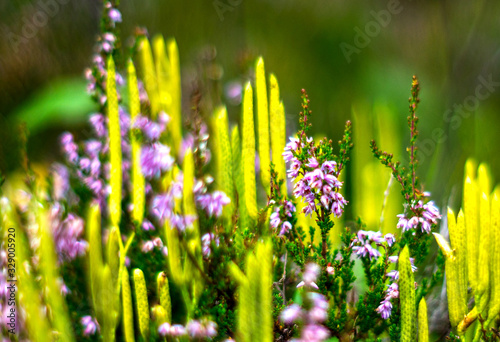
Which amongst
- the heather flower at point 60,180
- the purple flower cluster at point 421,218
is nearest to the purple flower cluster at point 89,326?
the heather flower at point 60,180

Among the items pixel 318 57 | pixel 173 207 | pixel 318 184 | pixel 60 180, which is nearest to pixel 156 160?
pixel 173 207

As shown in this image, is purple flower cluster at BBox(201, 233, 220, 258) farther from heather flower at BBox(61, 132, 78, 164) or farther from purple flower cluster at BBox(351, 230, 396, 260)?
heather flower at BBox(61, 132, 78, 164)

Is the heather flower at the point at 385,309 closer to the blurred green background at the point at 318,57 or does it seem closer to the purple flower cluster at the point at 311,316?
the purple flower cluster at the point at 311,316

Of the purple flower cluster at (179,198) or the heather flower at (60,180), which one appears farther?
the heather flower at (60,180)

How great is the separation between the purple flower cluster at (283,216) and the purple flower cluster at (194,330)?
0.36ft

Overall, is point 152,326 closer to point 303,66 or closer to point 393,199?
point 393,199

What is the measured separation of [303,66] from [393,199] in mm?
647

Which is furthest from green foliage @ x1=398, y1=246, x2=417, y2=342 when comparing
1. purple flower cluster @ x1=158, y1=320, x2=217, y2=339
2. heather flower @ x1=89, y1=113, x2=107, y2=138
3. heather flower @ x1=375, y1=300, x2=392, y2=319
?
heather flower @ x1=89, y1=113, x2=107, y2=138

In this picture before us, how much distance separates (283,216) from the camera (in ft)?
1.75

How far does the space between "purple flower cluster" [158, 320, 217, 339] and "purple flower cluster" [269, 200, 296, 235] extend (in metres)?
0.11

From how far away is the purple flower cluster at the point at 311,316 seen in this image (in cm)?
43

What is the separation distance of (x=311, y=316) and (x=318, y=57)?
39.6 inches

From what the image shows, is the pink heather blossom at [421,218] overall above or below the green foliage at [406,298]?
above

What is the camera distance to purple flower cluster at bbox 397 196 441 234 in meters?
0.52
